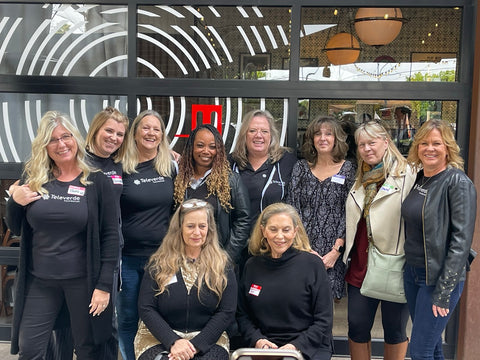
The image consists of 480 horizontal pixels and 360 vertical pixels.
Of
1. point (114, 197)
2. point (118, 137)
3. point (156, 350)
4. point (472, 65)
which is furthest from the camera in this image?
point (472, 65)

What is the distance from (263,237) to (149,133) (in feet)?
3.45

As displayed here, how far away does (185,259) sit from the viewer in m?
3.00

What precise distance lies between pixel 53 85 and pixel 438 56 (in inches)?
123

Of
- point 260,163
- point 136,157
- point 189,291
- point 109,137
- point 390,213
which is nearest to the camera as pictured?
point 189,291

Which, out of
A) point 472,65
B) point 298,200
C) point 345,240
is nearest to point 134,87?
point 298,200

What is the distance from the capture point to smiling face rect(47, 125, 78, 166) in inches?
116

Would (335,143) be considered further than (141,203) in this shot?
Yes

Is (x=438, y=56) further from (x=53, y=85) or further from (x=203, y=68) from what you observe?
(x=53, y=85)

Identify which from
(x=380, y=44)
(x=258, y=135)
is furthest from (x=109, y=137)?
(x=380, y=44)

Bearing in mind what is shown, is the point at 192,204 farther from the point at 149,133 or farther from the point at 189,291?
the point at 149,133

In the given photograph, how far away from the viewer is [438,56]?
4039mm

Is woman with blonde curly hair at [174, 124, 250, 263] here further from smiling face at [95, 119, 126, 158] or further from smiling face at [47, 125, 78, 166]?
smiling face at [47, 125, 78, 166]

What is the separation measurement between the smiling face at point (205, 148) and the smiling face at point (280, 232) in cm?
69

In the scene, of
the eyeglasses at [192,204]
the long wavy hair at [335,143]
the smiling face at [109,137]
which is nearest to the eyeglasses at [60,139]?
the smiling face at [109,137]
